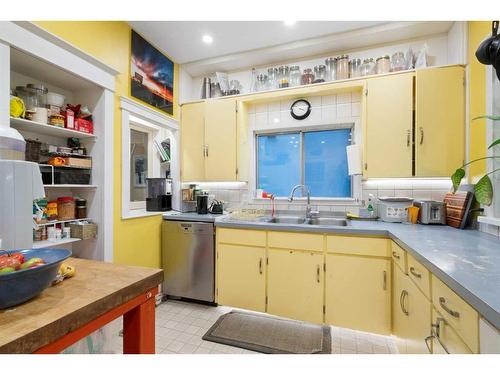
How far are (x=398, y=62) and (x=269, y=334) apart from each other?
9.08ft

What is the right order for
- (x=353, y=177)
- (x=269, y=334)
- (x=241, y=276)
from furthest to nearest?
(x=353, y=177), (x=241, y=276), (x=269, y=334)

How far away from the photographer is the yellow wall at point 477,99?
1.79 m

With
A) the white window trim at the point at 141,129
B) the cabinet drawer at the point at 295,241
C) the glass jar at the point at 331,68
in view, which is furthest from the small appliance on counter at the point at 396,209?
the white window trim at the point at 141,129

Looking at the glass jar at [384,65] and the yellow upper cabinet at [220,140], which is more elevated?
the glass jar at [384,65]

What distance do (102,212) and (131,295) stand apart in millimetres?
1497

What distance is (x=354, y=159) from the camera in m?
2.47

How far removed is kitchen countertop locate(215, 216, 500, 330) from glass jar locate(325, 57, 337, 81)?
5.06 feet

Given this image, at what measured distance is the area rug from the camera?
72.8 inches

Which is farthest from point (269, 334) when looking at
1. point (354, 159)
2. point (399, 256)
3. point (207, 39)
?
point (207, 39)

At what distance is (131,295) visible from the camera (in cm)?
84

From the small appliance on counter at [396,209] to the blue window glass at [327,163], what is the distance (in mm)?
519

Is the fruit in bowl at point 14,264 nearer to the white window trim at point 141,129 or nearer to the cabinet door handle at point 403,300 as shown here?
the white window trim at point 141,129

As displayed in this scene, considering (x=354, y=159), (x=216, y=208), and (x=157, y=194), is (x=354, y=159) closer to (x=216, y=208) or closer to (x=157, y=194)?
(x=216, y=208)

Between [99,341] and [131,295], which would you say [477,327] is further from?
[99,341]
